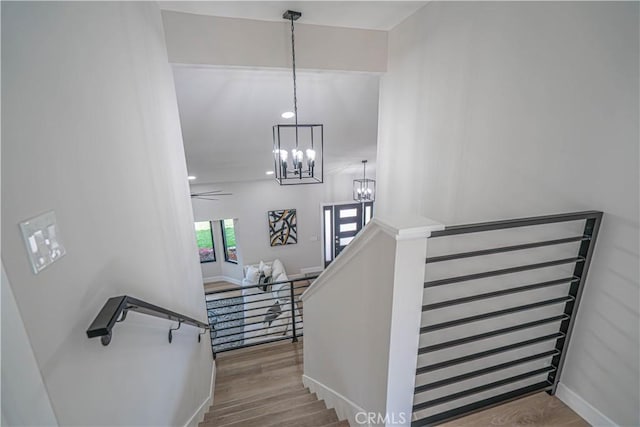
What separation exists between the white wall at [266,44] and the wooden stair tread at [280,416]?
2.98m

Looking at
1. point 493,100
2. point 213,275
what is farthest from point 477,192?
point 213,275

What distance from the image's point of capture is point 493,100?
186 centimetres

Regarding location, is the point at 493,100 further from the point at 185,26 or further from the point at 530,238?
the point at 185,26

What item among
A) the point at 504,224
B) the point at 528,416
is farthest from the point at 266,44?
the point at 528,416

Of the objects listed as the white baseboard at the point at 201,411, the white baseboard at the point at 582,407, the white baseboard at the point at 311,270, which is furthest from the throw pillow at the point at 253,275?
the white baseboard at the point at 582,407

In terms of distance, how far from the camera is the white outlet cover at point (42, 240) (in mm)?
753

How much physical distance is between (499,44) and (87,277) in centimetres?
241

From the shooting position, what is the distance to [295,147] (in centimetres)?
490

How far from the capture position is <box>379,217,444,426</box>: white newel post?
1.14 meters

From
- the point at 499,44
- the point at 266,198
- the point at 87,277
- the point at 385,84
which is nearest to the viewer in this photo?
the point at 87,277

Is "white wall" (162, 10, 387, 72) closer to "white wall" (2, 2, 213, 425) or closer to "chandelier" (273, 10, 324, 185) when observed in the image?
"chandelier" (273, 10, 324, 185)

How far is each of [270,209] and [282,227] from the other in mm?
605

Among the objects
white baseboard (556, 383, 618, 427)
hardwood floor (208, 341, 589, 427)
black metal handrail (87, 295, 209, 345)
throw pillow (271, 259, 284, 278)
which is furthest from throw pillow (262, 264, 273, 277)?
white baseboard (556, 383, 618, 427)

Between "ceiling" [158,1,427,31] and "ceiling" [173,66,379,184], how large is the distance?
0.46 metres
